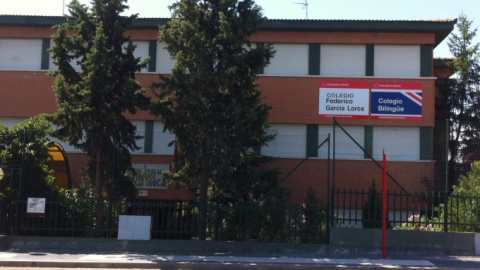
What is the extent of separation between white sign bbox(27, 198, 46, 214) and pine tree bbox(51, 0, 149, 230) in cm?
153

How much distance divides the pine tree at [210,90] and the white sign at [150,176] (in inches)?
267

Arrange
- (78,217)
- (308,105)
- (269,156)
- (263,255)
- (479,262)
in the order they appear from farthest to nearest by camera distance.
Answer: (308,105) < (269,156) < (78,217) < (263,255) < (479,262)

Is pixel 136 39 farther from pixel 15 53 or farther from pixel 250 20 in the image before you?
pixel 250 20

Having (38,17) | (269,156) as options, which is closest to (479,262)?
(269,156)

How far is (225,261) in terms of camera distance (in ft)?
44.8

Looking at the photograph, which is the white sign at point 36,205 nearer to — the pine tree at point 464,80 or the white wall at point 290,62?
the white wall at point 290,62

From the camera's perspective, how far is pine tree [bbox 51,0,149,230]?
16.0 m

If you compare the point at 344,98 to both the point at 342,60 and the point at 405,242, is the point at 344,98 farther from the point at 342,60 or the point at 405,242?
the point at 405,242

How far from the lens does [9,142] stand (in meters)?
16.0

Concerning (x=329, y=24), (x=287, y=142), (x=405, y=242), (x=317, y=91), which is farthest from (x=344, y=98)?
(x=405, y=242)

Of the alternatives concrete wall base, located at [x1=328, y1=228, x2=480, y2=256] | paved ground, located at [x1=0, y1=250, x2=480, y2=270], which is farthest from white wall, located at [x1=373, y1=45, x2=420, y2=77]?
paved ground, located at [x1=0, y1=250, x2=480, y2=270]

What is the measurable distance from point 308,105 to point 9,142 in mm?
12283

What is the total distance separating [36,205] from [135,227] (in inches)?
110

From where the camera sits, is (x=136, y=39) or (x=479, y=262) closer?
(x=479, y=262)
